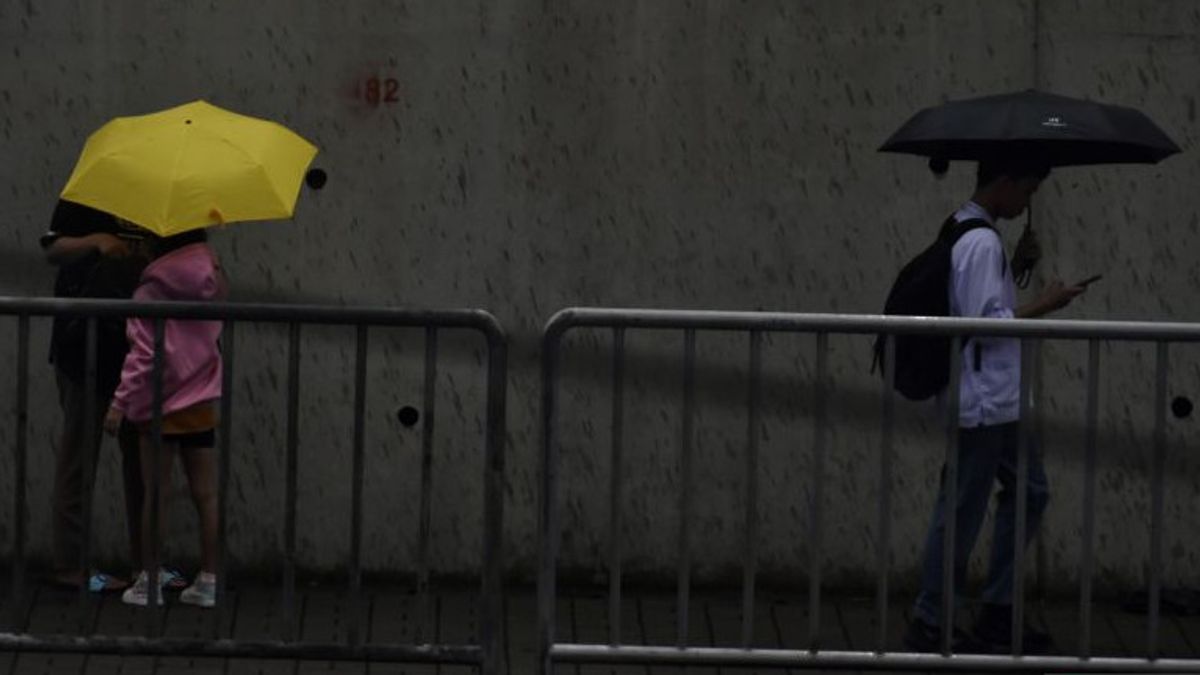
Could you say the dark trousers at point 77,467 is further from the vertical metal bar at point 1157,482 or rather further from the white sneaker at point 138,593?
the vertical metal bar at point 1157,482

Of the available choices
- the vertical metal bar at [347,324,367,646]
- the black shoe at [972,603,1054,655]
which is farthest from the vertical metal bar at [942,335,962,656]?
the vertical metal bar at [347,324,367,646]

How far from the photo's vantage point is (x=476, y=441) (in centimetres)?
1014

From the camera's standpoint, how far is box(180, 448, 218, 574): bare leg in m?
9.44

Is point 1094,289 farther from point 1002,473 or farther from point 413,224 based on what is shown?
point 413,224

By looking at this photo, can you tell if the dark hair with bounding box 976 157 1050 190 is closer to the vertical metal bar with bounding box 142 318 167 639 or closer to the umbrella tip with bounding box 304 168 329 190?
the umbrella tip with bounding box 304 168 329 190

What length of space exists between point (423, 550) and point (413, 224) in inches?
85.0

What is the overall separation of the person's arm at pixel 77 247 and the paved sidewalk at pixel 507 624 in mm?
1069

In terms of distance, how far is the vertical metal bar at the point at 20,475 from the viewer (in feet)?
26.4

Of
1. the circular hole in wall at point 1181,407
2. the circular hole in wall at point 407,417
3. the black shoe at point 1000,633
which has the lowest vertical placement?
the black shoe at point 1000,633

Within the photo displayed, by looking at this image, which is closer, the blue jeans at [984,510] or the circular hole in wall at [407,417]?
the blue jeans at [984,510]

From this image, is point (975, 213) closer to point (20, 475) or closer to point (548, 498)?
point (548, 498)

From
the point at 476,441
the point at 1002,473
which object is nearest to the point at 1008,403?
the point at 1002,473

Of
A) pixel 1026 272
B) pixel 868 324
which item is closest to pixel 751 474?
pixel 868 324

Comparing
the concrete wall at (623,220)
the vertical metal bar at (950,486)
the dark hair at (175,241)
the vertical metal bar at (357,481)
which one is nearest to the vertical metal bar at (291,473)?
the vertical metal bar at (357,481)
